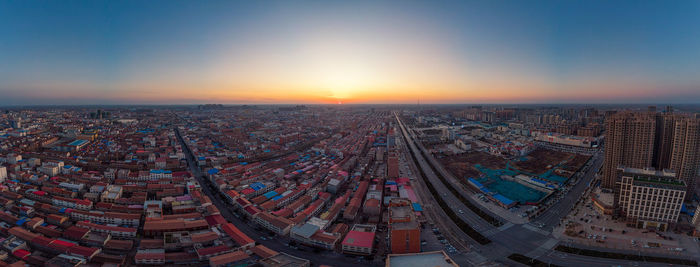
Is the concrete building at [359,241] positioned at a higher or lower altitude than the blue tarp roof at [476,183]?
lower

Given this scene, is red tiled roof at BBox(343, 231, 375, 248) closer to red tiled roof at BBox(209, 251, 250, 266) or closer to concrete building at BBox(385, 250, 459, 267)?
concrete building at BBox(385, 250, 459, 267)

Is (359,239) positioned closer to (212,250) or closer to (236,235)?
(236,235)

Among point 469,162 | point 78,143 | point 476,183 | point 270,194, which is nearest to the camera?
Answer: point 270,194

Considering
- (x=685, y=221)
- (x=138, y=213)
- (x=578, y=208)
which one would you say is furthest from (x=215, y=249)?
(x=685, y=221)

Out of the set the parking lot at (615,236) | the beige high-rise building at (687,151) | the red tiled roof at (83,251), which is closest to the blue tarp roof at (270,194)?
the red tiled roof at (83,251)

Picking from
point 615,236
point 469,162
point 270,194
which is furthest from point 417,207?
point 469,162

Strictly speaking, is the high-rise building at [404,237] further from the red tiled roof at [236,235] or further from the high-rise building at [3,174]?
the high-rise building at [3,174]
